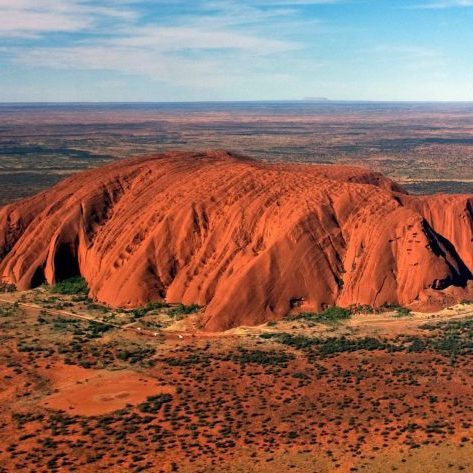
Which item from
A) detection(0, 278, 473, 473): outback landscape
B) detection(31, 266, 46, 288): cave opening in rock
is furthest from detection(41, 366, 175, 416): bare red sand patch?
detection(31, 266, 46, 288): cave opening in rock

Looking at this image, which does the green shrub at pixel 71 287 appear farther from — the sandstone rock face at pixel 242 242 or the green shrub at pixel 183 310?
the green shrub at pixel 183 310

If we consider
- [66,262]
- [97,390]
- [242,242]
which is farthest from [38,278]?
[97,390]

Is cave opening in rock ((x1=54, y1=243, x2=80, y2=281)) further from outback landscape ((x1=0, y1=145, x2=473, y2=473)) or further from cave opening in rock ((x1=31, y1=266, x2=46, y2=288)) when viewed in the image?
cave opening in rock ((x1=31, y1=266, x2=46, y2=288))

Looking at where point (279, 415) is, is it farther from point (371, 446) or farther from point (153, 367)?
point (153, 367)

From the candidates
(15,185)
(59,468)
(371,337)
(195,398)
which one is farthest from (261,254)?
(15,185)

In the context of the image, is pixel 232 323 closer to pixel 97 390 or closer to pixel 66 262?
pixel 97 390

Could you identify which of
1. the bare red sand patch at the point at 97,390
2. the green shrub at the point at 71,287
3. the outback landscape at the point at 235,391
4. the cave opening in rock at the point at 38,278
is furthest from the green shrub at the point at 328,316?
the cave opening in rock at the point at 38,278
